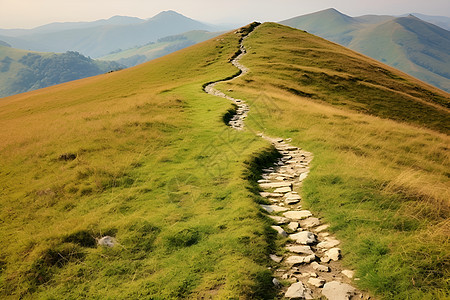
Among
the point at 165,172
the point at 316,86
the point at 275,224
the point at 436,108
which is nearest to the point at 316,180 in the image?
the point at 275,224

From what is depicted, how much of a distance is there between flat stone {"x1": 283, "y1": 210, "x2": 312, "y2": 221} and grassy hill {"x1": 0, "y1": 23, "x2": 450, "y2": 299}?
503mm

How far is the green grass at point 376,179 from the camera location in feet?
19.7

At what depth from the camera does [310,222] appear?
8797 millimetres

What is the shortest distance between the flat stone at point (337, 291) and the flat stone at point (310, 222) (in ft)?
8.37

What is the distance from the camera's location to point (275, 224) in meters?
8.61

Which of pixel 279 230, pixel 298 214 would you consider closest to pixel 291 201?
pixel 298 214

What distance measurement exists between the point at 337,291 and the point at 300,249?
1620 millimetres

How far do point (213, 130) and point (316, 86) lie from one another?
3231cm

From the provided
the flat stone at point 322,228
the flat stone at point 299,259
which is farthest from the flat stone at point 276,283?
the flat stone at point 322,228

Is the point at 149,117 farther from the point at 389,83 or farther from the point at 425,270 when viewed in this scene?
the point at 389,83

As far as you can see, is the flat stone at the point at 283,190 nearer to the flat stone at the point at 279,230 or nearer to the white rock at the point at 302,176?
the white rock at the point at 302,176

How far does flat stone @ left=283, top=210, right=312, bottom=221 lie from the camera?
9102 millimetres

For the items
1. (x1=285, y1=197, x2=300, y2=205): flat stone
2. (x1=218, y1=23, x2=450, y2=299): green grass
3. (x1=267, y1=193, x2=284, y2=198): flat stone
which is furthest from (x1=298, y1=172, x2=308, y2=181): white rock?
(x1=285, y1=197, x2=300, y2=205): flat stone

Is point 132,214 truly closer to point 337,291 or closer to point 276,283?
point 276,283
